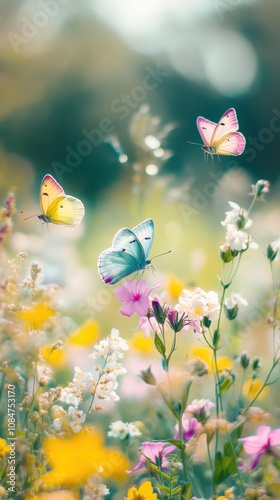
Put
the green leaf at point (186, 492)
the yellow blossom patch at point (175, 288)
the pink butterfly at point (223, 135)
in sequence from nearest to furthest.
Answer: the green leaf at point (186, 492)
the pink butterfly at point (223, 135)
the yellow blossom patch at point (175, 288)

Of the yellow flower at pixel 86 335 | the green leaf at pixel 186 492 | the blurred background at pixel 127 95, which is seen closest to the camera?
the green leaf at pixel 186 492

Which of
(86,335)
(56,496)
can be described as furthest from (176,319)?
(86,335)

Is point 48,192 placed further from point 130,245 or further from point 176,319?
point 176,319

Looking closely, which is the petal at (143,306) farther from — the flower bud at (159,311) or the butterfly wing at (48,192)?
the butterfly wing at (48,192)

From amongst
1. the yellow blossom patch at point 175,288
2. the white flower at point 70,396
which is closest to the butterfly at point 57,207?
the white flower at point 70,396

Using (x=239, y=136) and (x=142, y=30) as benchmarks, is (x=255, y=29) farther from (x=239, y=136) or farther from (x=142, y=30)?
(x=239, y=136)

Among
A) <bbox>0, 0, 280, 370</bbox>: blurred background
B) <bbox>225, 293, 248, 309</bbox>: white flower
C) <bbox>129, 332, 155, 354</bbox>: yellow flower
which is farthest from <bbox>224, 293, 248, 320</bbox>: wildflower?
<bbox>0, 0, 280, 370</bbox>: blurred background

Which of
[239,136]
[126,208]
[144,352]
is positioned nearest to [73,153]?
[126,208]
